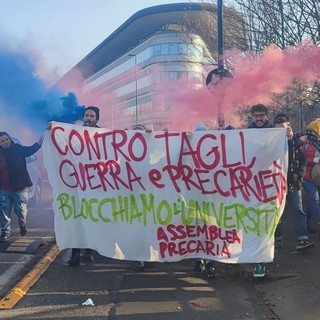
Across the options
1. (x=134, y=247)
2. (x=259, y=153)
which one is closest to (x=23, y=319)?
(x=134, y=247)

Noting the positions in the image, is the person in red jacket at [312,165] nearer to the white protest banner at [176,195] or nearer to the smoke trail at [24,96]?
the white protest banner at [176,195]

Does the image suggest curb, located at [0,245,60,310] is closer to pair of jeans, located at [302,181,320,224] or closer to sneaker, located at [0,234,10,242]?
sneaker, located at [0,234,10,242]

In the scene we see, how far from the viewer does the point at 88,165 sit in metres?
5.68

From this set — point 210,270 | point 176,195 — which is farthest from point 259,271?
point 176,195

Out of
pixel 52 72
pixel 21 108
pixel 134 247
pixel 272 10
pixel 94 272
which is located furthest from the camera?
pixel 52 72

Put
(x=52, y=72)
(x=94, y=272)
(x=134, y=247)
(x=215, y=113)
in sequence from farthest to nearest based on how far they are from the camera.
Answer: (x=52, y=72) < (x=215, y=113) < (x=94, y=272) < (x=134, y=247)

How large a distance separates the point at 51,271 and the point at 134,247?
117 centimetres

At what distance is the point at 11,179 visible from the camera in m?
7.66

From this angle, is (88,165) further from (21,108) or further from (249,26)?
(249,26)

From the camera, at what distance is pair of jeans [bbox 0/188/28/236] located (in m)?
7.54

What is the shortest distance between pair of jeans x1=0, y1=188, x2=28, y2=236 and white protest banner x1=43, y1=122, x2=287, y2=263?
2.23 meters

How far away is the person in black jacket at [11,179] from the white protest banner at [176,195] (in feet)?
7.18

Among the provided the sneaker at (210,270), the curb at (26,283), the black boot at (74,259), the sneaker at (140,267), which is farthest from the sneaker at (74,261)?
the sneaker at (210,270)

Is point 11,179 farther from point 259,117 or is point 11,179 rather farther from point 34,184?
point 34,184
